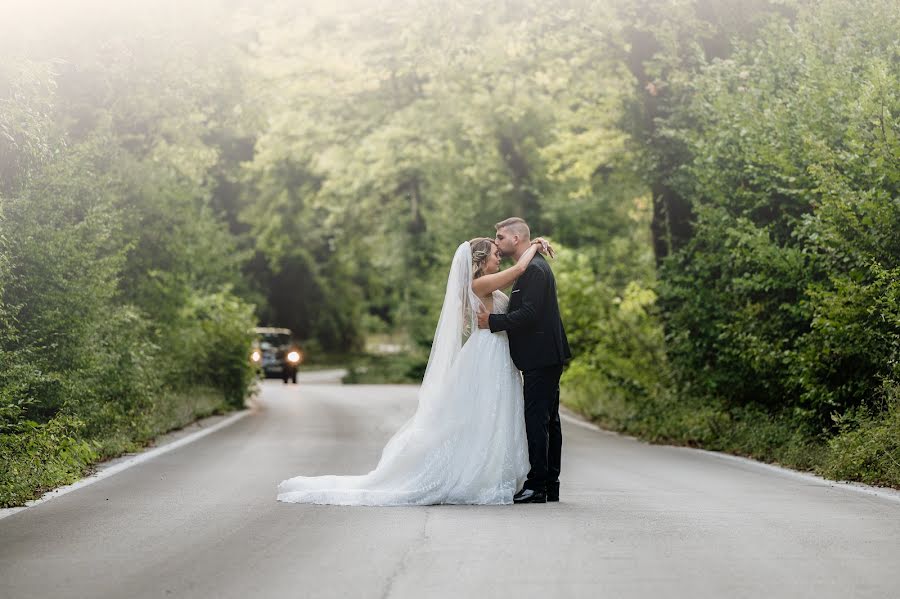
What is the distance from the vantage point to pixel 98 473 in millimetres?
13891

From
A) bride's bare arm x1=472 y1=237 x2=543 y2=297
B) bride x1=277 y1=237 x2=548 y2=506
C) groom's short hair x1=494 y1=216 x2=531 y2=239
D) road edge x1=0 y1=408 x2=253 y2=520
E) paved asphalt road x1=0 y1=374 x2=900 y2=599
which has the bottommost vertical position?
road edge x1=0 y1=408 x2=253 y2=520

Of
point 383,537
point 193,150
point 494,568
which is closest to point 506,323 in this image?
point 383,537

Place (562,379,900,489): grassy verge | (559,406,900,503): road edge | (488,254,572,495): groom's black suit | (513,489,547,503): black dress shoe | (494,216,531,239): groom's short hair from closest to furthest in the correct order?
(513,489,547,503): black dress shoe → (488,254,572,495): groom's black suit → (494,216,531,239): groom's short hair → (559,406,900,503): road edge → (562,379,900,489): grassy verge

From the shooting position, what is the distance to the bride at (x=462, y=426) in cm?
1103

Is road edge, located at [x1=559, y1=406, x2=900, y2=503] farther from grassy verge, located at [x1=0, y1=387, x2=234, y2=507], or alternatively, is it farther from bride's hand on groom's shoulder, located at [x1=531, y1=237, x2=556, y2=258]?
grassy verge, located at [x1=0, y1=387, x2=234, y2=507]

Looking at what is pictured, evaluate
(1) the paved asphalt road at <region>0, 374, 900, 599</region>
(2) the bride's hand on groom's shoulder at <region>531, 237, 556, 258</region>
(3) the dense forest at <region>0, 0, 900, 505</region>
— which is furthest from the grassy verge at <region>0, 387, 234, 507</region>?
(2) the bride's hand on groom's shoulder at <region>531, 237, 556, 258</region>

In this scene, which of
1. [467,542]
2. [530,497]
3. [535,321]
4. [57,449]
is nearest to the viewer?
[467,542]

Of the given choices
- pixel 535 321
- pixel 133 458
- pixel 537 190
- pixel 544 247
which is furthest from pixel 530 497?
pixel 537 190

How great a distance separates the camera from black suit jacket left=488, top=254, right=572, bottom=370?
1121 cm

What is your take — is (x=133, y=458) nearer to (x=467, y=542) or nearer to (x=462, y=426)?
(x=462, y=426)

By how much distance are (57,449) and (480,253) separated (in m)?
5.03

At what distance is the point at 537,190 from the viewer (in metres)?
44.7

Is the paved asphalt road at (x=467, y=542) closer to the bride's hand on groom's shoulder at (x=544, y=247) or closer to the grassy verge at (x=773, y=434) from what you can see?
the grassy verge at (x=773, y=434)

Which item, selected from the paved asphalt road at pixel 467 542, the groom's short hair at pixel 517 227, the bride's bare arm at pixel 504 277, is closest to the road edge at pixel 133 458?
the paved asphalt road at pixel 467 542
